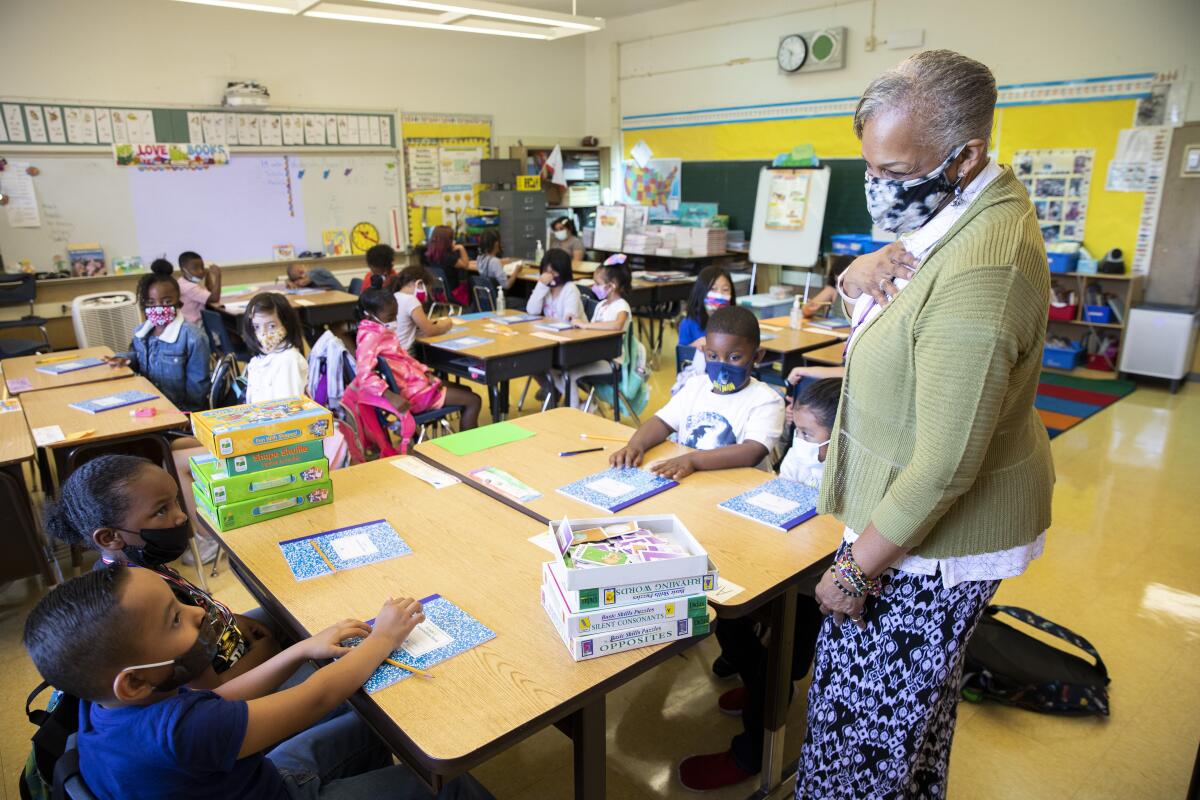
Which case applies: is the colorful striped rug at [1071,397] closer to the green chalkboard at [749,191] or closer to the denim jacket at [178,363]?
the green chalkboard at [749,191]

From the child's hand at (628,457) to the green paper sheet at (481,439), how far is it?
0.42 metres

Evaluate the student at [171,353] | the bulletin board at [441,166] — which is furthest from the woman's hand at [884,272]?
the bulletin board at [441,166]

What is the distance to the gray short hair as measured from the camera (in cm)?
104

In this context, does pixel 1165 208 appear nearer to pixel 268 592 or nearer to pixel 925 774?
pixel 925 774

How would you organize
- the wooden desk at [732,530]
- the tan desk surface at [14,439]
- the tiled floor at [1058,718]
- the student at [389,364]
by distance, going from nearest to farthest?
the wooden desk at [732,530] → the tiled floor at [1058,718] → the tan desk surface at [14,439] → the student at [389,364]

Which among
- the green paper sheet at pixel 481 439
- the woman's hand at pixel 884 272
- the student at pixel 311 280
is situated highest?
the woman's hand at pixel 884 272

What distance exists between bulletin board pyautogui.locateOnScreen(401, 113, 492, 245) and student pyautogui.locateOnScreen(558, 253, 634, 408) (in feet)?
14.8

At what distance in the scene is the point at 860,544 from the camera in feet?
3.99

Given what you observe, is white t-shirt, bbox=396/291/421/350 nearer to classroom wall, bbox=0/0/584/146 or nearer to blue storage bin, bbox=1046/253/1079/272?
classroom wall, bbox=0/0/584/146

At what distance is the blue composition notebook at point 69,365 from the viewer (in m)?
3.85

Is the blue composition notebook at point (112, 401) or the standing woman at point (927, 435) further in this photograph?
the blue composition notebook at point (112, 401)

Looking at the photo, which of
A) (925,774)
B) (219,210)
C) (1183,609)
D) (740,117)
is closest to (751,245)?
(740,117)

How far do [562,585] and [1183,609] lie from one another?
113 inches

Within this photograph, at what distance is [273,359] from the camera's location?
3334 millimetres
